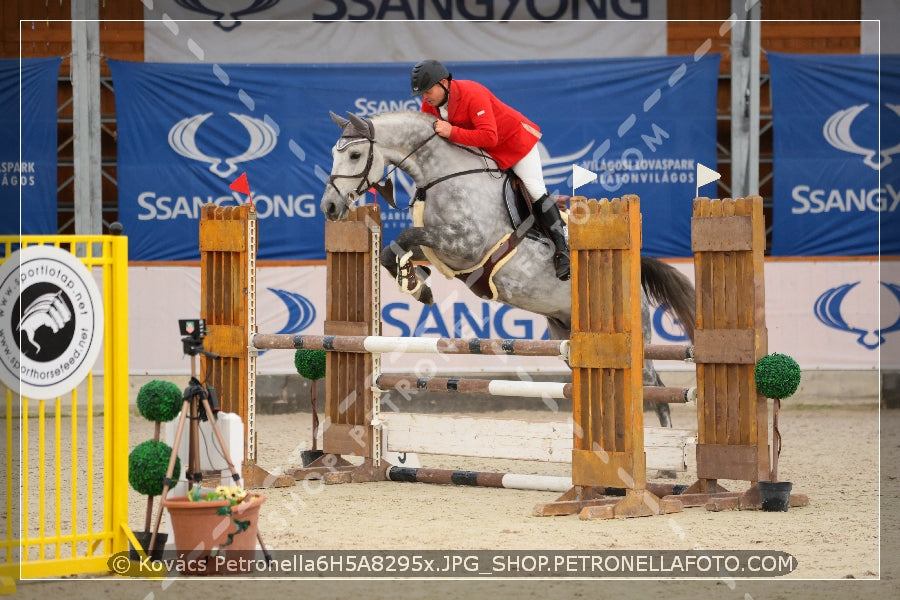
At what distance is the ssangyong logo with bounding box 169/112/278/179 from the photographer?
10984mm

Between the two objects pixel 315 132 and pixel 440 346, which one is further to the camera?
pixel 315 132

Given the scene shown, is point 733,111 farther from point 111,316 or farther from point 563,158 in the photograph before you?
point 111,316

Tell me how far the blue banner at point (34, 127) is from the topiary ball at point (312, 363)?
5.02 meters

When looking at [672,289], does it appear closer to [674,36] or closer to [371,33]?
[371,33]

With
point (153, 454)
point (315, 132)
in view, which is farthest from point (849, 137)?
point (153, 454)

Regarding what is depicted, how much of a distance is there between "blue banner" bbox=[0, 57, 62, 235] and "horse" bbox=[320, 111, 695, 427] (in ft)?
18.6

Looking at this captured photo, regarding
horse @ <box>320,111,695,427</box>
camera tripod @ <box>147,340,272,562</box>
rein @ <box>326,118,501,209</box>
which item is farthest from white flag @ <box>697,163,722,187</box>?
camera tripod @ <box>147,340,272,562</box>

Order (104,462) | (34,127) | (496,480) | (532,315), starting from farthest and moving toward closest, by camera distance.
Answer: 1. (34,127)
2. (532,315)
3. (496,480)
4. (104,462)

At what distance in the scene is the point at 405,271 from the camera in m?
5.90

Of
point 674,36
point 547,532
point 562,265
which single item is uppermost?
point 674,36

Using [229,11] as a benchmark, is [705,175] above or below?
below

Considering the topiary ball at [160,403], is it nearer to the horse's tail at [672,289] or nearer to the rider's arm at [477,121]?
the rider's arm at [477,121]

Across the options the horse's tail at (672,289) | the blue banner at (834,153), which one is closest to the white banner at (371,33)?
the blue banner at (834,153)

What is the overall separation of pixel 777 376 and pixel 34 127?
7.83 meters
